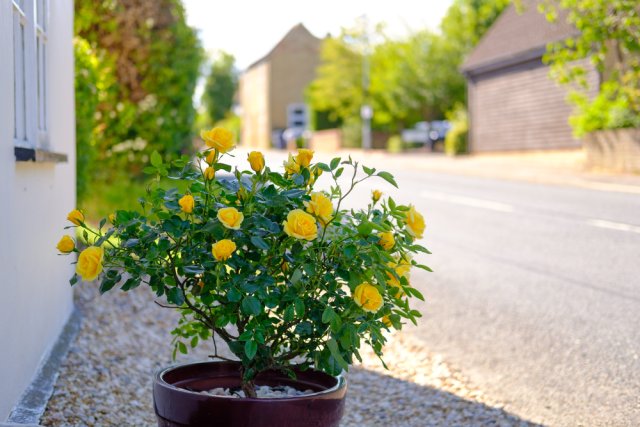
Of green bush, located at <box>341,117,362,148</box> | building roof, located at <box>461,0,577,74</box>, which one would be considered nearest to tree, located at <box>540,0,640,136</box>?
building roof, located at <box>461,0,577,74</box>

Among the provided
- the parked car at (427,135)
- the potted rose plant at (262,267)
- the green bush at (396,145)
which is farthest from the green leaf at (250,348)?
the green bush at (396,145)

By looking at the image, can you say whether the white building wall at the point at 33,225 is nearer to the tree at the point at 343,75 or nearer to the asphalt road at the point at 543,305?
the asphalt road at the point at 543,305

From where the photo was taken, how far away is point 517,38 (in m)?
32.0

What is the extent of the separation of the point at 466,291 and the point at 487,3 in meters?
39.2

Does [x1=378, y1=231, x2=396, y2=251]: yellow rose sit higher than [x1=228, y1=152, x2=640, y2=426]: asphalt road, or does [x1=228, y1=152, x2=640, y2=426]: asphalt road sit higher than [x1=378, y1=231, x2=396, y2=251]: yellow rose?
[x1=378, y1=231, x2=396, y2=251]: yellow rose

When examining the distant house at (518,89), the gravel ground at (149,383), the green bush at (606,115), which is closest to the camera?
the gravel ground at (149,383)

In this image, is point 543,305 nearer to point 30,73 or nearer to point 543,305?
point 543,305

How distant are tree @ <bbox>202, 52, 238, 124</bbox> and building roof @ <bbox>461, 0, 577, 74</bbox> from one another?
5152 cm

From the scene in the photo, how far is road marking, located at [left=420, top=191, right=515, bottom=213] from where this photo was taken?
14.8 m

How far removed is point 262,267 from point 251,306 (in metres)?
0.19

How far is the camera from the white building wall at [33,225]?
3.64m

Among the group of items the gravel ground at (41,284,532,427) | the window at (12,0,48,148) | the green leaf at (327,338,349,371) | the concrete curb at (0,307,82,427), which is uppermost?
the window at (12,0,48,148)

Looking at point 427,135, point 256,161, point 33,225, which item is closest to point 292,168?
point 256,161

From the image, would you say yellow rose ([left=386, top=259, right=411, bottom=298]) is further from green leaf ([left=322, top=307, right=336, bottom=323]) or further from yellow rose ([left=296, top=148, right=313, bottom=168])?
yellow rose ([left=296, top=148, right=313, bottom=168])
